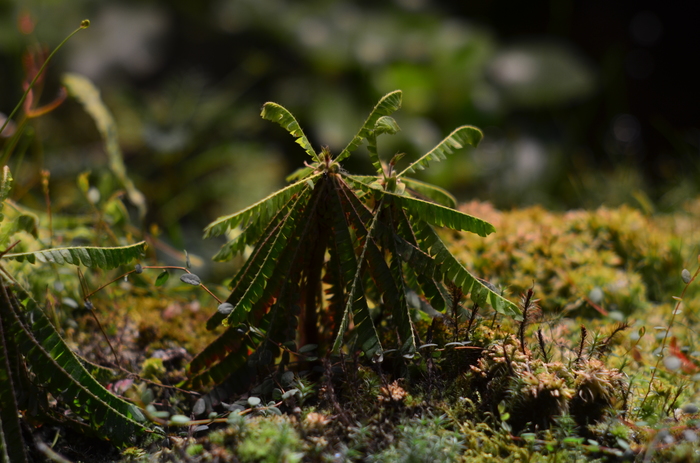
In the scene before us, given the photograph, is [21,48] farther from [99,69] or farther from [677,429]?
[677,429]

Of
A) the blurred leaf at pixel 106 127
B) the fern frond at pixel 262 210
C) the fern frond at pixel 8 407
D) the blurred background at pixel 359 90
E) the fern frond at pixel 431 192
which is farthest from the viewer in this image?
the blurred background at pixel 359 90

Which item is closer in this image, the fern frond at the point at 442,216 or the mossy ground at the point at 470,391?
the mossy ground at the point at 470,391

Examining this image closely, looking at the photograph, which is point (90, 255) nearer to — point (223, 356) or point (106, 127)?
point (223, 356)

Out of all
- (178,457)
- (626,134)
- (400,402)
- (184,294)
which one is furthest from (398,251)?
(626,134)

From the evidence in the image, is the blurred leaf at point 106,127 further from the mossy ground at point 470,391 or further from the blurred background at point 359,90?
the blurred background at point 359,90

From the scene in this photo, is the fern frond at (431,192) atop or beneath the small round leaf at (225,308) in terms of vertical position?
atop

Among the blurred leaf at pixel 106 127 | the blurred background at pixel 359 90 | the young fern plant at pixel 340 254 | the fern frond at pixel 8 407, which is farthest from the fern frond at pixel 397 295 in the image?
the blurred background at pixel 359 90

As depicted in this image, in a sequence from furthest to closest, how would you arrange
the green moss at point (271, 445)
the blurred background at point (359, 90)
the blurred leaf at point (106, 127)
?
the blurred background at point (359, 90)
the blurred leaf at point (106, 127)
the green moss at point (271, 445)
